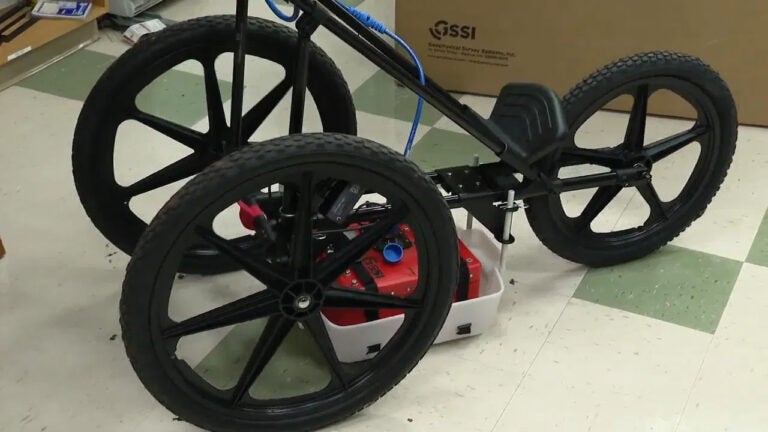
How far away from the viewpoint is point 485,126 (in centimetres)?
141

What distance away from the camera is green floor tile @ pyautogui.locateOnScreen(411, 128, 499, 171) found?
2016mm

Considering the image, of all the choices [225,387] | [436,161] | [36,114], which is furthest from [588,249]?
[36,114]

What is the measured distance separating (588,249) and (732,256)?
1.05 feet

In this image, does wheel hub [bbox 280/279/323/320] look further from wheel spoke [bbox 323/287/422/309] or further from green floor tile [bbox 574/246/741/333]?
green floor tile [bbox 574/246/741/333]

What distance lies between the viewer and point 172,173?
1.54m

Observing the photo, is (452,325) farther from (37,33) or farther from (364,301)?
(37,33)

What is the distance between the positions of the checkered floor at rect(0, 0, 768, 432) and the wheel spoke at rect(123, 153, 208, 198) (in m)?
0.22

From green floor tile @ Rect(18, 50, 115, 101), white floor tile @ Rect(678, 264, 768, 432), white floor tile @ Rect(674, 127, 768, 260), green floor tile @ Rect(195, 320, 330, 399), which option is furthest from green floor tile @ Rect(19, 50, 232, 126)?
white floor tile @ Rect(678, 264, 768, 432)

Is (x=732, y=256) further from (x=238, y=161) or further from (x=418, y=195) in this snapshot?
(x=238, y=161)

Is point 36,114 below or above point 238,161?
below

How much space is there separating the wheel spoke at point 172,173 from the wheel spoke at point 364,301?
411 millimetres

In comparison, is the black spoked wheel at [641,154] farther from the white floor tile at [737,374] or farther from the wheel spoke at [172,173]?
the wheel spoke at [172,173]

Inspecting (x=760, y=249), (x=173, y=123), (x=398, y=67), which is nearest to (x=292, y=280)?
(x=398, y=67)

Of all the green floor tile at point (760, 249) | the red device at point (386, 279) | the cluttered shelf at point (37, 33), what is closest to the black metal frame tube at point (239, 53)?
the red device at point (386, 279)
